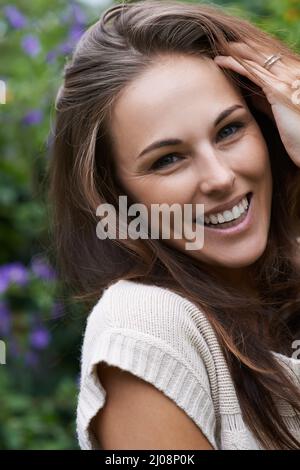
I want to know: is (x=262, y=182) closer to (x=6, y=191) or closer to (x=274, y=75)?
(x=274, y=75)

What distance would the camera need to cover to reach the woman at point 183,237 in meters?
1.77

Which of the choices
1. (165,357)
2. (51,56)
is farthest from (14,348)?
(165,357)

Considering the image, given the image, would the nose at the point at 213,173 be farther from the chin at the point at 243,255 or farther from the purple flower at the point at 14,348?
the purple flower at the point at 14,348

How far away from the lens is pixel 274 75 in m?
2.22

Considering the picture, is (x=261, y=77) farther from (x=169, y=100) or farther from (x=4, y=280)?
(x=4, y=280)

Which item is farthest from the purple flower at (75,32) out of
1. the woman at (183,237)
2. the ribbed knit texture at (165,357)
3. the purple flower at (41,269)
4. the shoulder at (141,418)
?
the shoulder at (141,418)

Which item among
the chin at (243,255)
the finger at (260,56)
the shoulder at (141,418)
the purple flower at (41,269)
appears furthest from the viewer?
the purple flower at (41,269)

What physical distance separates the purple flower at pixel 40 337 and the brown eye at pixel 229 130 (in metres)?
2.06

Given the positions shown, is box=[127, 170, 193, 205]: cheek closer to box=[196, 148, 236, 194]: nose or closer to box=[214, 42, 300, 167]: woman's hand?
box=[196, 148, 236, 194]: nose

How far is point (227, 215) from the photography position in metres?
2.06

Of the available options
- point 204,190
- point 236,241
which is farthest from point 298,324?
point 204,190

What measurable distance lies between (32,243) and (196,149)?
239 centimetres

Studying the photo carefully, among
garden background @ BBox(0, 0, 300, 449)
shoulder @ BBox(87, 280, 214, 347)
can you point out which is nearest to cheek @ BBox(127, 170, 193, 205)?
shoulder @ BBox(87, 280, 214, 347)

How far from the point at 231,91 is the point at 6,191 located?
2.34 meters
